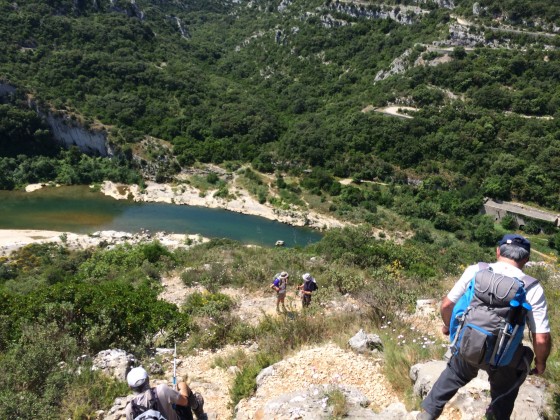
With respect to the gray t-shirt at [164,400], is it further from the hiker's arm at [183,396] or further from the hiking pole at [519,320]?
the hiking pole at [519,320]

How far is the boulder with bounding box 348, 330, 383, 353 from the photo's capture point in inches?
211

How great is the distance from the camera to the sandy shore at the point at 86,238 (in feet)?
85.2

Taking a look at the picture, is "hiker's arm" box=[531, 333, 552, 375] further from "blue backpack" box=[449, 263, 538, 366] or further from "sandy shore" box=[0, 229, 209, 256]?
"sandy shore" box=[0, 229, 209, 256]

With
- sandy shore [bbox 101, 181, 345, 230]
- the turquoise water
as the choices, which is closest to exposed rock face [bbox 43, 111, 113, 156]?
sandy shore [bbox 101, 181, 345, 230]

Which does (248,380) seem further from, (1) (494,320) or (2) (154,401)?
(1) (494,320)

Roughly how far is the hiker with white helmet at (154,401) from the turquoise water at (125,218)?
24605mm

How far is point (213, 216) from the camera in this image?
3328 centimetres

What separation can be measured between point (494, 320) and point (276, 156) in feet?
A: 126

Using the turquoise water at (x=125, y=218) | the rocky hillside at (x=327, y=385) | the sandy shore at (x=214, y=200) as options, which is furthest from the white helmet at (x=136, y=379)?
the sandy shore at (x=214, y=200)

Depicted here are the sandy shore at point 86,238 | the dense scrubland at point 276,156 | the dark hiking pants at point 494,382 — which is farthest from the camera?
the sandy shore at point 86,238

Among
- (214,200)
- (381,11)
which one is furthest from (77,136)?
(381,11)

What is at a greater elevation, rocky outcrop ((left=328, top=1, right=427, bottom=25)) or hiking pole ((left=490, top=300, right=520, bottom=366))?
rocky outcrop ((left=328, top=1, right=427, bottom=25))

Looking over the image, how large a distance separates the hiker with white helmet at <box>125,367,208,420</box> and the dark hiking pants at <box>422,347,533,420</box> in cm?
235

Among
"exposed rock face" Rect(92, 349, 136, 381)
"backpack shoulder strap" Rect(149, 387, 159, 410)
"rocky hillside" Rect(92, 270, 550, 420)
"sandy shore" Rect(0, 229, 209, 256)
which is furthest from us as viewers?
"sandy shore" Rect(0, 229, 209, 256)
